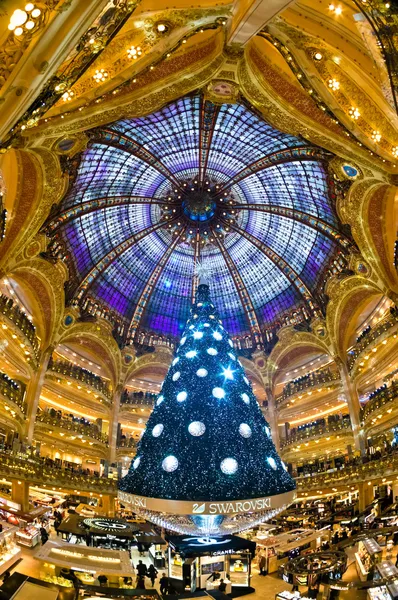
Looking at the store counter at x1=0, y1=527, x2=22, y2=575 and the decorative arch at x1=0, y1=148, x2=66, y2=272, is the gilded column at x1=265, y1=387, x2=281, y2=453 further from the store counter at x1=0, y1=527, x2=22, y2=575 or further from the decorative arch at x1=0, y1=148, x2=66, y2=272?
the store counter at x1=0, y1=527, x2=22, y2=575

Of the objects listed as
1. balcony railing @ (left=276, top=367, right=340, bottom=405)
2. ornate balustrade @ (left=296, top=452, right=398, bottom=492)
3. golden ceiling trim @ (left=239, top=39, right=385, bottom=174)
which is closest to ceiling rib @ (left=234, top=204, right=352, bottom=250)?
golden ceiling trim @ (left=239, top=39, right=385, bottom=174)

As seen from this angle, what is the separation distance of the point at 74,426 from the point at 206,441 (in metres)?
31.2

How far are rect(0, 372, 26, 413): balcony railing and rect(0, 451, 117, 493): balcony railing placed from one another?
3.67 meters

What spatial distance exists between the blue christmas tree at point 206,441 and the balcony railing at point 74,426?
28629mm

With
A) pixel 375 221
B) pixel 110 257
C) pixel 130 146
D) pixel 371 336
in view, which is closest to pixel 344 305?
pixel 371 336

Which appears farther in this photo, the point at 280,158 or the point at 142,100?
the point at 280,158

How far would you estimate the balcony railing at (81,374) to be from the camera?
1384 inches

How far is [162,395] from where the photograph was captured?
8.23 metres

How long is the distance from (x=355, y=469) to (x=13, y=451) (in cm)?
2307

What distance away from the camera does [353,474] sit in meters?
29.1

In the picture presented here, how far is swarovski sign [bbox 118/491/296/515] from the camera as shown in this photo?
21.1 ft

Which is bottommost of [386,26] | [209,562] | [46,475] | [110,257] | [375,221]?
[209,562]

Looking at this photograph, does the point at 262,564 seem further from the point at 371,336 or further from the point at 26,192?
the point at 26,192

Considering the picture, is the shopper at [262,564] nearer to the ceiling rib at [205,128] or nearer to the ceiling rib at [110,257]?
the ceiling rib at [205,128]
